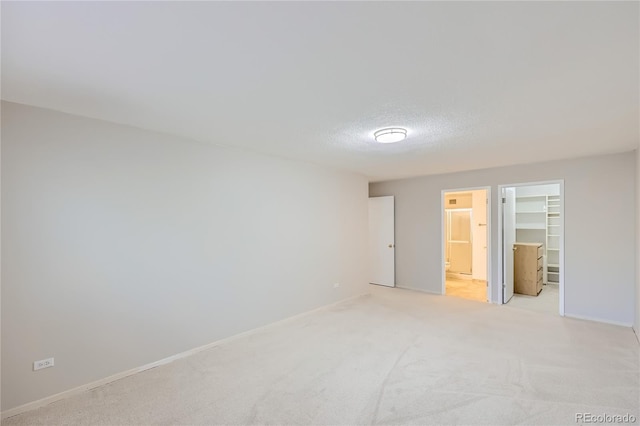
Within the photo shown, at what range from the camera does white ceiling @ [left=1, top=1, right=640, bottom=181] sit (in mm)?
1329

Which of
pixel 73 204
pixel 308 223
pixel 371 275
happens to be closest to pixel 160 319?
pixel 73 204

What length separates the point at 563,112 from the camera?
2490mm

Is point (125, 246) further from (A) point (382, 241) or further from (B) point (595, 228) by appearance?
(B) point (595, 228)

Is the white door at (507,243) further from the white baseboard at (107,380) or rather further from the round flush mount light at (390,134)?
the white baseboard at (107,380)

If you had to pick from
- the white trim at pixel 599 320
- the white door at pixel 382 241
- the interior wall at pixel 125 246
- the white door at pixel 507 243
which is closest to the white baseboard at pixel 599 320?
the white trim at pixel 599 320

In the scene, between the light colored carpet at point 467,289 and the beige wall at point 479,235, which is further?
the beige wall at point 479,235

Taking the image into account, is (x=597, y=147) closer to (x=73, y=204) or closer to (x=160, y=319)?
(x=160, y=319)

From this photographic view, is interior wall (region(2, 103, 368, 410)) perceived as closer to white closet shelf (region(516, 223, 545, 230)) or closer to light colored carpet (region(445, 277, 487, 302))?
light colored carpet (region(445, 277, 487, 302))

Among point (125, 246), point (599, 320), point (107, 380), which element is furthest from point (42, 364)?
point (599, 320)

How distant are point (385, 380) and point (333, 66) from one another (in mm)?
2584

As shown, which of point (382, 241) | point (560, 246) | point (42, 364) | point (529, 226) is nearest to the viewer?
point (42, 364)

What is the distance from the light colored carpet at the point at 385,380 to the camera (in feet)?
7.29

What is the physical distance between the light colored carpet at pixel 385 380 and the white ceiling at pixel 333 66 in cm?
232

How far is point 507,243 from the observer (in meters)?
5.24
